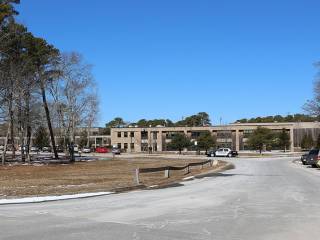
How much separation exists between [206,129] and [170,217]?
511 ft

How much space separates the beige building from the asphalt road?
144129 millimetres

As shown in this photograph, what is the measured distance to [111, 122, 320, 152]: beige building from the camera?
6590 inches

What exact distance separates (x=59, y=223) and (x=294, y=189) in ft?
45.9

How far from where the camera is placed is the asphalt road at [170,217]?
11.9 m

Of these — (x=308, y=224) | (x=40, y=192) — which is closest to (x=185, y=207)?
(x=308, y=224)

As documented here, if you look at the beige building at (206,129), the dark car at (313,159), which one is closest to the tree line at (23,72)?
the dark car at (313,159)

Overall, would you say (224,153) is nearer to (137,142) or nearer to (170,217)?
(137,142)

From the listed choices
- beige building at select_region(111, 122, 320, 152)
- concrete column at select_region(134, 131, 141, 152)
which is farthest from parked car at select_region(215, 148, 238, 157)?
concrete column at select_region(134, 131, 141, 152)

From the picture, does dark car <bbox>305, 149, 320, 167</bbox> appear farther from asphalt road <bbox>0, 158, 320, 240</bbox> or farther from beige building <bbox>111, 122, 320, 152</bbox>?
beige building <bbox>111, 122, 320, 152</bbox>

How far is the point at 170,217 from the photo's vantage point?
1482cm

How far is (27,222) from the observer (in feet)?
45.8

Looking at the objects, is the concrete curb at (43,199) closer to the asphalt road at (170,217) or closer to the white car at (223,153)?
the asphalt road at (170,217)

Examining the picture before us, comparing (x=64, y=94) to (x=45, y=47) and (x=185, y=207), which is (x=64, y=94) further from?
(x=185, y=207)

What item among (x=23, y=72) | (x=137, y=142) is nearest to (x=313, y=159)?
(x=23, y=72)
